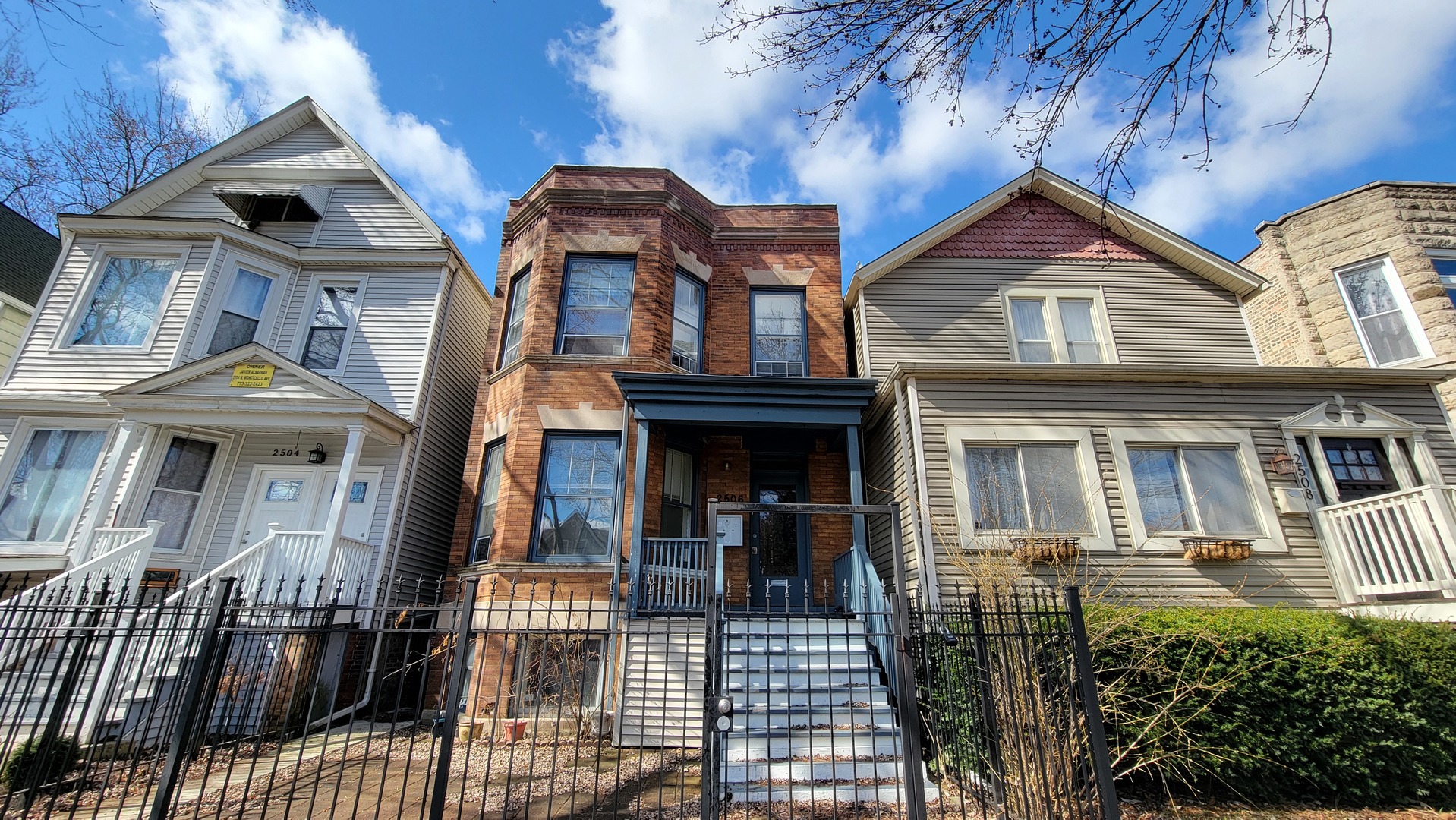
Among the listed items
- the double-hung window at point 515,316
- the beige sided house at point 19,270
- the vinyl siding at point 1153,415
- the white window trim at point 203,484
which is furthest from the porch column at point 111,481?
the vinyl siding at point 1153,415

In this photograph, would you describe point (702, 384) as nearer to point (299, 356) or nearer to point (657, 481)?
point (657, 481)

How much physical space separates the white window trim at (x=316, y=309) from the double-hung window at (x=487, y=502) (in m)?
3.35

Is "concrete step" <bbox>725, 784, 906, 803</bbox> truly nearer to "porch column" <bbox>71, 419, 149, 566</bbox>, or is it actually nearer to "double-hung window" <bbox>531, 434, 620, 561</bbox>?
"double-hung window" <bbox>531, 434, 620, 561</bbox>

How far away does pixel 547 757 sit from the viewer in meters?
6.93

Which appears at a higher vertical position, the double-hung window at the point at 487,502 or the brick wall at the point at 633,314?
the brick wall at the point at 633,314

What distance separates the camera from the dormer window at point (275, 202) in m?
12.5

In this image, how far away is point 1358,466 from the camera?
9.05 meters

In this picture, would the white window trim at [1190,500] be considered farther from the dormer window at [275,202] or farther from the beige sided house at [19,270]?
the beige sided house at [19,270]

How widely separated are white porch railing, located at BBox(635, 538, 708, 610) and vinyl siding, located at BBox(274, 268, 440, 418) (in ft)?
17.8

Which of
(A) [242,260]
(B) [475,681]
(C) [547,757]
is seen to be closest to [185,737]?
(C) [547,757]

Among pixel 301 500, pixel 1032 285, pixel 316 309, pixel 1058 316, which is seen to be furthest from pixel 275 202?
pixel 1058 316

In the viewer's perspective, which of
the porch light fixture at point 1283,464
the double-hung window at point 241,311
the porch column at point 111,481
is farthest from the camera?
the double-hung window at point 241,311

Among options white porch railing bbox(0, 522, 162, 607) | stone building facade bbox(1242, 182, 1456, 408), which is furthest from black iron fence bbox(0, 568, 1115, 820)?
stone building facade bbox(1242, 182, 1456, 408)

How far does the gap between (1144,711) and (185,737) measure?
25.3ft
